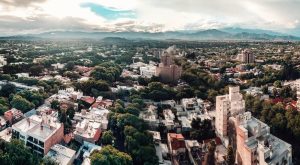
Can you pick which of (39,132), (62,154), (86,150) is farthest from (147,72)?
(62,154)

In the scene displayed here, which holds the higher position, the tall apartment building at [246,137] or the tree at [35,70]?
the tree at [35,70]

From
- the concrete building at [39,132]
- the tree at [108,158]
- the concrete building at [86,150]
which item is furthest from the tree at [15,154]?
the tree at [108,158]

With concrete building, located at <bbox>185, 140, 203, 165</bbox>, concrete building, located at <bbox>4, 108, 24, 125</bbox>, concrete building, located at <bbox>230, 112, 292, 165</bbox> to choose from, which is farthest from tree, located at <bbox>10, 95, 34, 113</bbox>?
concrete building, located at <bbox>230, 112, 292, 165</bbox>

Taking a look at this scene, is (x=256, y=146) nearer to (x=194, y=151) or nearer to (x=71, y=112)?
(x=194, y=151)

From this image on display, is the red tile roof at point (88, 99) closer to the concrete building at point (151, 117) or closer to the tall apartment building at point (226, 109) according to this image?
the concrete building at point (151, 117)

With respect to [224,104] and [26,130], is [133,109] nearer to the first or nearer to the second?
[224,104]

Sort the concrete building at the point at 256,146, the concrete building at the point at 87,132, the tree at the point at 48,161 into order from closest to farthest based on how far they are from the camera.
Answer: the tree at the point at 48,161 < the concrete building at the point at 256,146 < the concrete building at the point at 87,132

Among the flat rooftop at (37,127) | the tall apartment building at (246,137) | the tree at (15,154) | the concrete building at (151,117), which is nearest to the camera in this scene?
the tree at (15,154)
